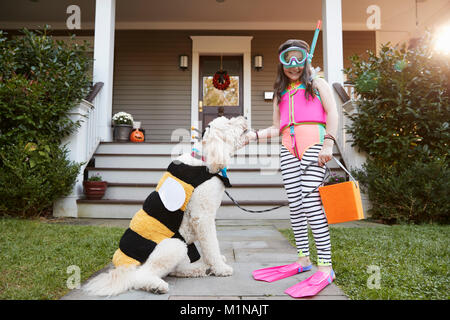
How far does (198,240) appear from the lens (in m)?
2.00

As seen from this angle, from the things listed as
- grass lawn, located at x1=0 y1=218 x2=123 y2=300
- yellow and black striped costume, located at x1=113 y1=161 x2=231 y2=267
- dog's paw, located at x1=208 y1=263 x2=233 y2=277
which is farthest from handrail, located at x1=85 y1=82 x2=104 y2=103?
dog's paw, located at x1=208 y1=263 x2=233 y2=277

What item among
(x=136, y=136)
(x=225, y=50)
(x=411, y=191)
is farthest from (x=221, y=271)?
(x=225, y=50)

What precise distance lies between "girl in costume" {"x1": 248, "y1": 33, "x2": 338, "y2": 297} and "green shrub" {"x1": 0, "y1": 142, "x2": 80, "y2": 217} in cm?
347

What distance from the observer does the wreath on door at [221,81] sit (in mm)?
8469

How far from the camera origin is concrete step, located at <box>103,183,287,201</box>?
16.2 ft

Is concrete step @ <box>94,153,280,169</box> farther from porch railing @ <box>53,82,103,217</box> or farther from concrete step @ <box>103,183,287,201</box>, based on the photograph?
concrete step @ <box>103,183,287,201</box>

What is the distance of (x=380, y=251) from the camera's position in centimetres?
266

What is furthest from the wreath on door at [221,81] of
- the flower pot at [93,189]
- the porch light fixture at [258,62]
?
the flower pot at [93,189]

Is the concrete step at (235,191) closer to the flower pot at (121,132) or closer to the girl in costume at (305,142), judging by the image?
the flower pot at (121,132)
